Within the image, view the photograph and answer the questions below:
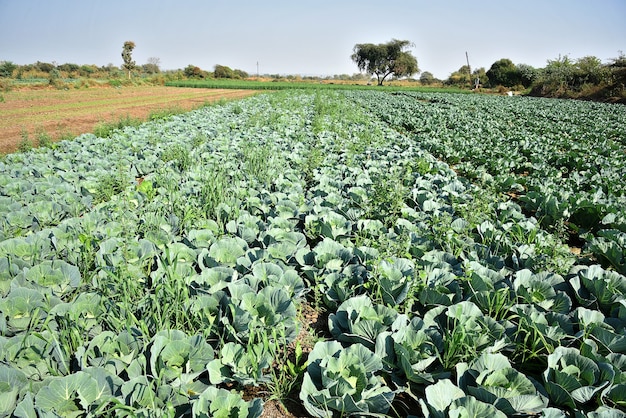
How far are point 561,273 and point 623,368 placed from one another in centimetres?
105

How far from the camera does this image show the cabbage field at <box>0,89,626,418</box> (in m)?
1.64

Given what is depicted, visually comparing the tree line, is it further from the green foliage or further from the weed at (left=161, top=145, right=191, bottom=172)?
the weed at (left=161, top=145, right=191, bottom=172)

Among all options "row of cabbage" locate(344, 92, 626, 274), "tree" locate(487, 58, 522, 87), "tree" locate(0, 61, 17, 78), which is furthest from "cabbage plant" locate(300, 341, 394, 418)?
"tree" locate(487, 58, 522, 87)

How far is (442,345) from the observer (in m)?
1.96

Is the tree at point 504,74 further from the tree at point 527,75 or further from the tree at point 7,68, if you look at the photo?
the tree at point 7,68

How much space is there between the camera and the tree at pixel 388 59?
7012cm

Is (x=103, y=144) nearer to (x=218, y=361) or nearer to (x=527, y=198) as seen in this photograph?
(x=218, y=361)

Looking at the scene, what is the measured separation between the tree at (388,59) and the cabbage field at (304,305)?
7306cm

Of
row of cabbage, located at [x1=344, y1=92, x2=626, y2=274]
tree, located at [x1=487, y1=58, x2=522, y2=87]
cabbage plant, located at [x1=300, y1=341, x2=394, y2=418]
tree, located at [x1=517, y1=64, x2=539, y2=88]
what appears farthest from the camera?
tree, located at [x1=487, y1=58, x2=522, y2=87]

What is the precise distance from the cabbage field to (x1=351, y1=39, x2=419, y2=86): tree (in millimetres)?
73060

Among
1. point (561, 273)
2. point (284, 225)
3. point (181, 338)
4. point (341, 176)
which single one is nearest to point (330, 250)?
point (284, 225)

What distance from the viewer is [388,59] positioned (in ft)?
236

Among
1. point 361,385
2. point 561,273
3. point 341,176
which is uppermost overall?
point 341,176

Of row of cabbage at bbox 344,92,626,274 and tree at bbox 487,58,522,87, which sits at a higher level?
tree at bbox 487,58,522,87
